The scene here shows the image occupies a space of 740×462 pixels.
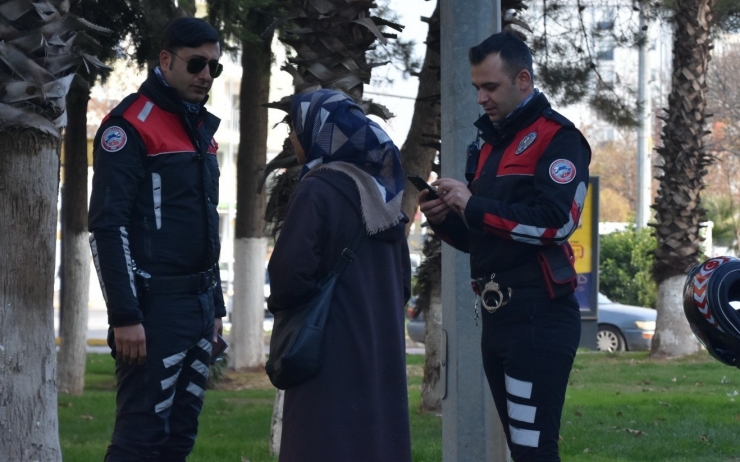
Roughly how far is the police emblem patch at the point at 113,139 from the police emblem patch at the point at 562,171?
1649mm

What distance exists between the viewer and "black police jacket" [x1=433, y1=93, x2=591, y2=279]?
12.3 ft

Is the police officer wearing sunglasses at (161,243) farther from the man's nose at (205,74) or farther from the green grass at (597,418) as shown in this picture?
the green grass at (597,418)

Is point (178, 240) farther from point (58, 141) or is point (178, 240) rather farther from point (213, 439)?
point (213, 439)

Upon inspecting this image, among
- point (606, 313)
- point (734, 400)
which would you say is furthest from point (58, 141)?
point (606, 313)

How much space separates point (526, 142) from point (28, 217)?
228 cm

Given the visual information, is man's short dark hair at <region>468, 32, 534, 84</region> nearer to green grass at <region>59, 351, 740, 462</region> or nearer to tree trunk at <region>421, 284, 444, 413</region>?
green grass at <region>59, 351, 740, 462</region>

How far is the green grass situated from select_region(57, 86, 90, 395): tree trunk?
0.42 m

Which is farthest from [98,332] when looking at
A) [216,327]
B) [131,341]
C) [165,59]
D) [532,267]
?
[532,267]

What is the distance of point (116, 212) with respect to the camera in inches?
154

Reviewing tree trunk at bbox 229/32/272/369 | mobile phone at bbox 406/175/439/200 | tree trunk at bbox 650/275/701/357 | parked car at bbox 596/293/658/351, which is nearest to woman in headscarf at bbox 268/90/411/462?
mobile phone at bbox 406/175/439/200

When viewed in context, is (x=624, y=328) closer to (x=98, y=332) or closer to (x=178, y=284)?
(x=98, y=332)

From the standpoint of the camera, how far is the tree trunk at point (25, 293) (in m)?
4.61

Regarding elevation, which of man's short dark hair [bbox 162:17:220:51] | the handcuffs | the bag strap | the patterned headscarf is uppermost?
man's short dark hair [bbox 162:17:220:51]

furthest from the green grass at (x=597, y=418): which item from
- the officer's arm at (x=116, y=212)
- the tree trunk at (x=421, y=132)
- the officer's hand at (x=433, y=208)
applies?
the officer's arm at (x=116, y=212)
